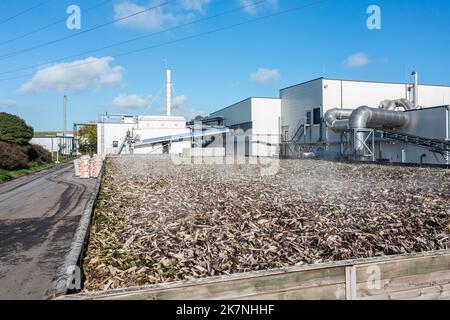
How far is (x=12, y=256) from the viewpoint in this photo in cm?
544

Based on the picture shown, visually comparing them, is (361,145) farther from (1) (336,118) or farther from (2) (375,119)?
(1) (336,118)

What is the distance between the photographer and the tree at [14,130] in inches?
1078

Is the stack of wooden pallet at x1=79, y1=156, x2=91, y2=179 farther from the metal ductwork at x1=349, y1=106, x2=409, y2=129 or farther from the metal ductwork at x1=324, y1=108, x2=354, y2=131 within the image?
the metal ductwork at x1=324, y1=108, x2=354, y2=131

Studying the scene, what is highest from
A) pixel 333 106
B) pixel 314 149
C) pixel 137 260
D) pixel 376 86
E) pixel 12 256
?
pixel 376 86

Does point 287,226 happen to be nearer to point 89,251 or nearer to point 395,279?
point 395,279

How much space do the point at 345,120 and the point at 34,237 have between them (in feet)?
64.7

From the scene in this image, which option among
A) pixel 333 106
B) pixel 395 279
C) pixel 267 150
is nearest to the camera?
pixel 395 279

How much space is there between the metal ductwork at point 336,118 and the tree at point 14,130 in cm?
2628

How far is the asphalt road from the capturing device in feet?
14.2

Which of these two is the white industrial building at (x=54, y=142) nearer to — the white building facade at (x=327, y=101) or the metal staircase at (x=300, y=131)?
the white building facade at (x=327, y=101)

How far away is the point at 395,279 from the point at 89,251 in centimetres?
325

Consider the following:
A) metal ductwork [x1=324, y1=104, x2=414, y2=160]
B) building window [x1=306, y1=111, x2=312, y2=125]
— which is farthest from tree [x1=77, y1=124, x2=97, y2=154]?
metal ductwork [x1=324, y1=104, x2=414, y2=160]
